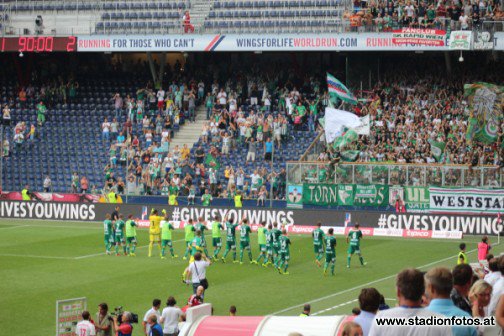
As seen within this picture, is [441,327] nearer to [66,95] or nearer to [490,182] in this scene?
[490,182]

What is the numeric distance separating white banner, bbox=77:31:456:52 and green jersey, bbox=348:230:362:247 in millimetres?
16273

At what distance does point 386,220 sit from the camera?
38.0m

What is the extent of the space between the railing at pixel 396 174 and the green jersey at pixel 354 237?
34.8 ft

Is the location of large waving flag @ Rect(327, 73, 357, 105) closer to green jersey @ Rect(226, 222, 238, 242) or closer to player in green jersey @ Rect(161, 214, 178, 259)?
green jersey @ Rect(226, 222, 238, 242)

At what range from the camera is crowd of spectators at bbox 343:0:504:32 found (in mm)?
43000

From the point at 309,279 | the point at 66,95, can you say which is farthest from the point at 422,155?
the point at 66,95

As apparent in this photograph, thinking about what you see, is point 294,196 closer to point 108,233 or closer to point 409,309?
point 108,233

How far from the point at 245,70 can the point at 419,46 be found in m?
11.5

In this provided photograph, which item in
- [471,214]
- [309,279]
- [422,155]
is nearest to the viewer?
[309,279]

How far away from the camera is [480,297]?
8062 millimetres

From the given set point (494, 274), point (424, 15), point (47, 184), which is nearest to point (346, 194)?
point (424, 15)

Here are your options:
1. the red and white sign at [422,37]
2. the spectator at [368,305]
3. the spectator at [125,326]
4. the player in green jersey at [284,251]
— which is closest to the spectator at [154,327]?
the spectator at [125,326]

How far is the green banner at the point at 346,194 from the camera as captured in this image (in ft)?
131

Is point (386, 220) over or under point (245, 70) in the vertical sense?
under
